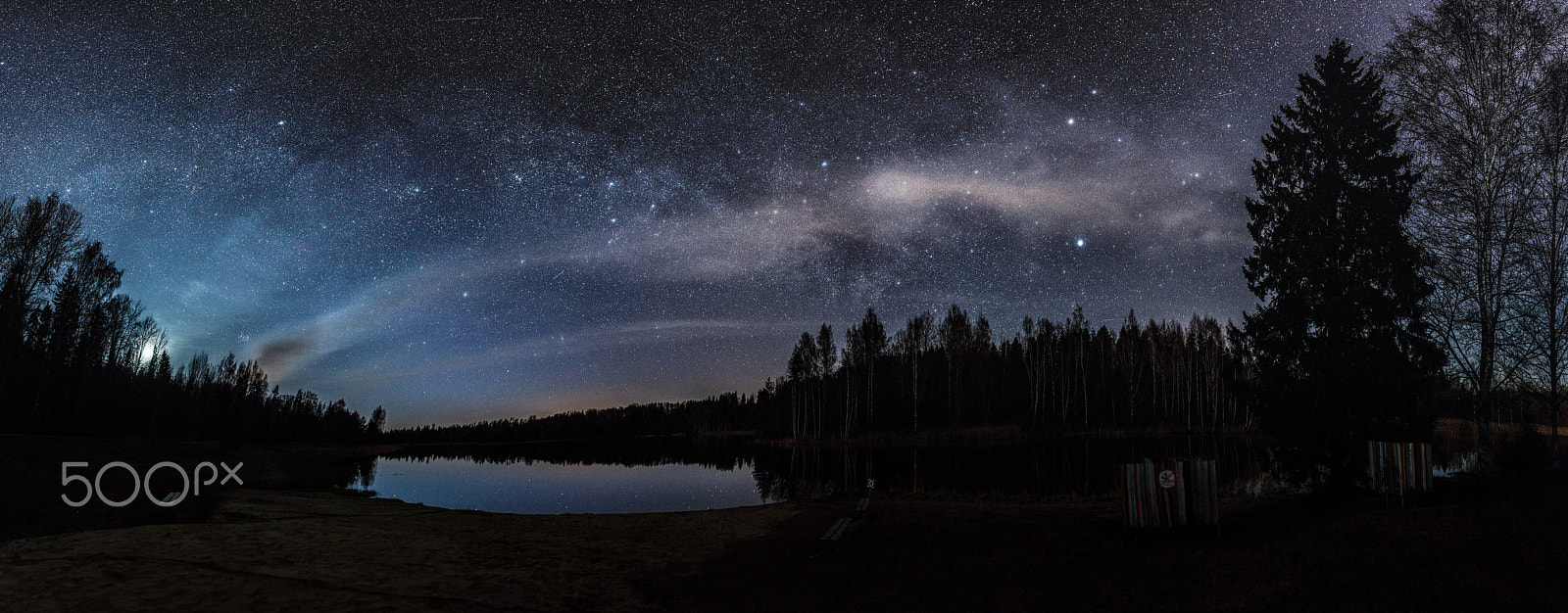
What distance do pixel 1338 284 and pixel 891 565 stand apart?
15.3 m

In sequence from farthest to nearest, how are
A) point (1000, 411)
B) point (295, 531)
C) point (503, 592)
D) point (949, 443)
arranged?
point (1000, 411)
point (949, 443)
point (295, 531)
point (503, 592)

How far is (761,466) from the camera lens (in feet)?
193

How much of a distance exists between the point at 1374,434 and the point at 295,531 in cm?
2843

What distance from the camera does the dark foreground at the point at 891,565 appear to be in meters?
8.92

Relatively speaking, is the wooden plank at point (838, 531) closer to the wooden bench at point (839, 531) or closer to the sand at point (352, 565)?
the wooden bench at point (839, 531)

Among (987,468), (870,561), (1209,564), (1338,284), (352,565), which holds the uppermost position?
(1338,284)

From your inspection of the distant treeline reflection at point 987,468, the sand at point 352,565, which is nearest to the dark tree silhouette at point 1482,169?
the distant treeline reflection at point 987,468

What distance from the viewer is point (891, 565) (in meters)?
13.5

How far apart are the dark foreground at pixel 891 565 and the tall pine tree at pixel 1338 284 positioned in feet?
9.53

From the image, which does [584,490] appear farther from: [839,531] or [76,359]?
[76,359]

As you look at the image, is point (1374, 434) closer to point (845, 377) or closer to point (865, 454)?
point (865, 454)

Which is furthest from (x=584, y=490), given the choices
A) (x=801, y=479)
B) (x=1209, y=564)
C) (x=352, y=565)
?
(x=1209, y=564)

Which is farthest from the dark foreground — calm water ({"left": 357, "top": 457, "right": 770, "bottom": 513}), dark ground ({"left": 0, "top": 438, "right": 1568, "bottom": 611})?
calm water ({"left": 357, "top": 457, "right": 770, "bottom": 513})

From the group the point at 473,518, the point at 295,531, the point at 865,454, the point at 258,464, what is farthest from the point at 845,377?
the point at 295,531
